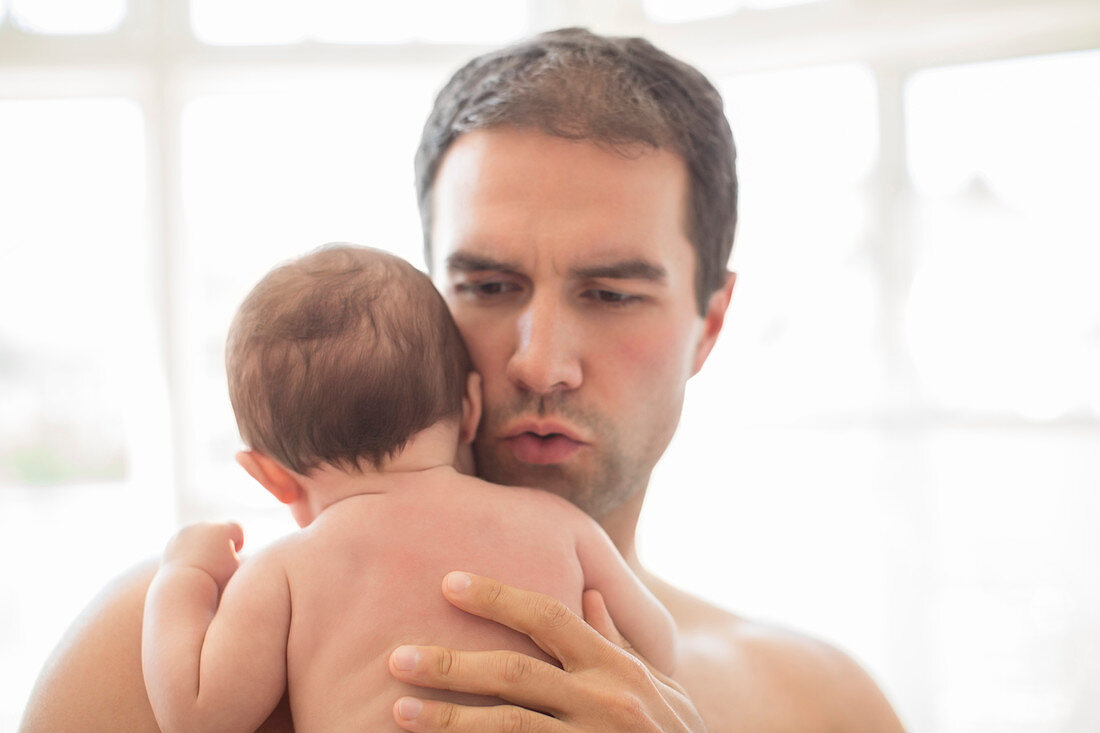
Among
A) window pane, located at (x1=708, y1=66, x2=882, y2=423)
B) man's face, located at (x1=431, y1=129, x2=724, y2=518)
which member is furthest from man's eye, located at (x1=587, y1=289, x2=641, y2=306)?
window pane, located at (x1=708, y1=66, x2=882, y2=423)

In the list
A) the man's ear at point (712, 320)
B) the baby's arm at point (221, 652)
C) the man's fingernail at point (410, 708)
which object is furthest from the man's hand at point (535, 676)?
the man's ear at point (712, 320)

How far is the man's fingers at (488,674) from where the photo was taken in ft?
2.89

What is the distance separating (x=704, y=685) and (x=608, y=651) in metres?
0.47

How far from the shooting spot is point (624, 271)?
4.29 ft

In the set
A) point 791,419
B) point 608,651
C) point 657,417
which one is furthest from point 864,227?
point 608,651

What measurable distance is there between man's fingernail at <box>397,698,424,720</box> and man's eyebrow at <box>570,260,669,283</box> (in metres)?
0.63

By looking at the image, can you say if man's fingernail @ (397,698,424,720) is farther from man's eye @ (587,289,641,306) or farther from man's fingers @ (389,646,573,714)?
man's eye @ (587,289,641,306)

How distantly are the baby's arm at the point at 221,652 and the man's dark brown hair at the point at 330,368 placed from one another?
15cm

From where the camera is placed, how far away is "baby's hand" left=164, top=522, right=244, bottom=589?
1034 millimetres

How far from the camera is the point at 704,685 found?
140 centimetres

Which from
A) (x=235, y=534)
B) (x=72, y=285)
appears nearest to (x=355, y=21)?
(x=72, y=285)

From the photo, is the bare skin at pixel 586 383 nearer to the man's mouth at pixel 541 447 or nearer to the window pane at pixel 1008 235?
the man's mouth at pixel 541 447

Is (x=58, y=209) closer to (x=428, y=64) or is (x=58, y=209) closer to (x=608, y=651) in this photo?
(x=428, y=64)

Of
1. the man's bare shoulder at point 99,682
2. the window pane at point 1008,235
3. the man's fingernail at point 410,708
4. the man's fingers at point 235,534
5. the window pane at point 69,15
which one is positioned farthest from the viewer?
the window pane at point 69,15
